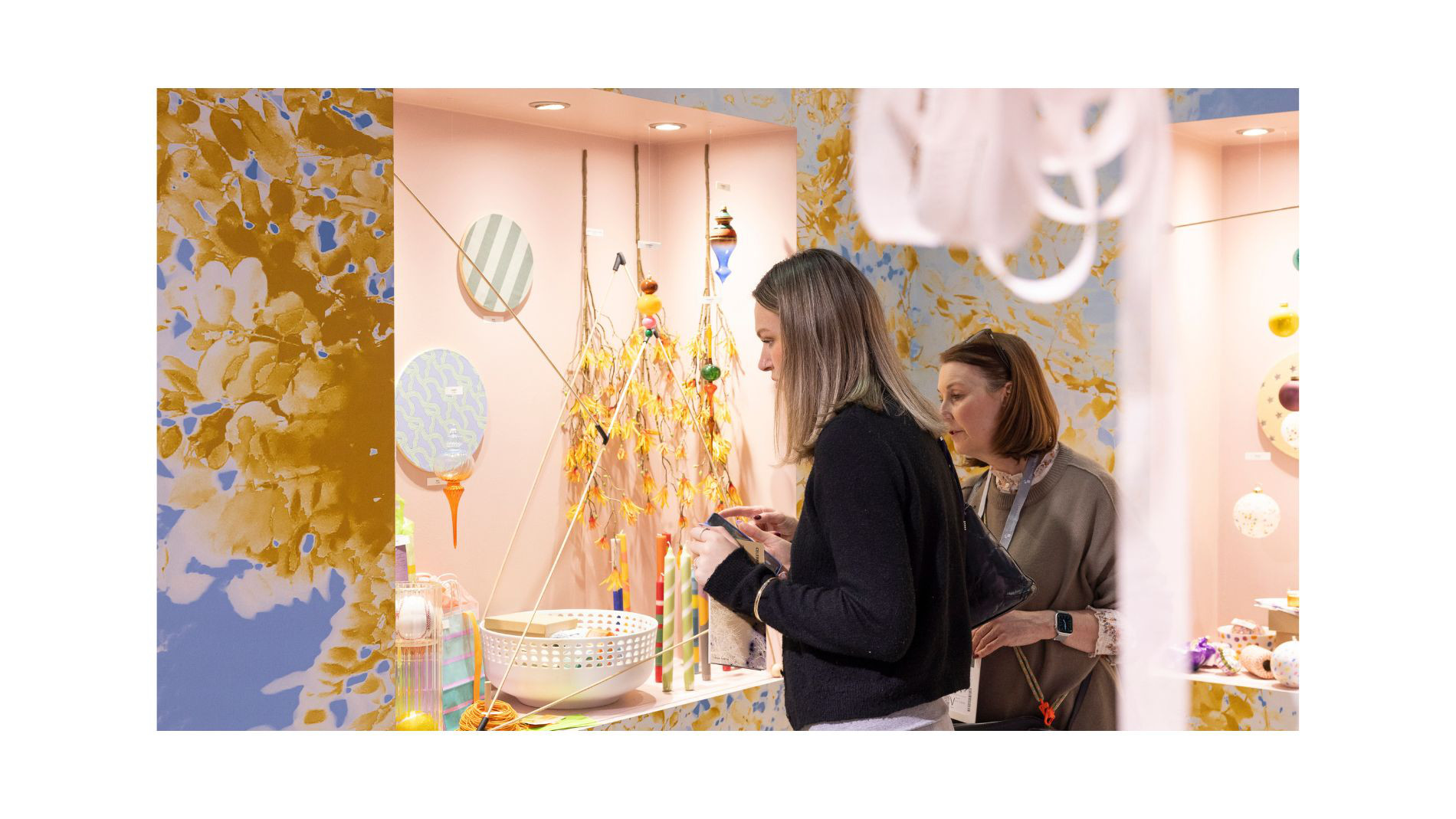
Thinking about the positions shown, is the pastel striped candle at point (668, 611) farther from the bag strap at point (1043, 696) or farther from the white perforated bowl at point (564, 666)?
the bag strap at point (1043, 696)

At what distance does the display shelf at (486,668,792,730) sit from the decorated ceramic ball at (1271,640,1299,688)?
1465 mm

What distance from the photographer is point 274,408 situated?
8.04 ft

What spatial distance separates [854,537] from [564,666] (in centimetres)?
133

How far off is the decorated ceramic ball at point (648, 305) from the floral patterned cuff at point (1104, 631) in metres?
1.42

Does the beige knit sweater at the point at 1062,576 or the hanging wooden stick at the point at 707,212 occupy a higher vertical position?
the hanging wooden stick at the point at 707,212

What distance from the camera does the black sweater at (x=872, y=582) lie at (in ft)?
6.04

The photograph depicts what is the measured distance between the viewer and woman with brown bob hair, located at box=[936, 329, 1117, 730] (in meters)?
2.63

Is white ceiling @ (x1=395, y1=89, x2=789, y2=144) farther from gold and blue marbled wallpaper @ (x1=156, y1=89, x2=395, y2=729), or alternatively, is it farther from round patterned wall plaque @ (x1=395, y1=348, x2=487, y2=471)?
round patterned wall plaque @ (x1=395, y1=348, x2=487, y2=471)

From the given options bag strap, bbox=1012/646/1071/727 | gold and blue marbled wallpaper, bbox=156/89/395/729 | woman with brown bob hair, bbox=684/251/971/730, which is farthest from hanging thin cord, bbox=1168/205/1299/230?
gold and blue marbled wallpaper, bbox=156/89/395/729

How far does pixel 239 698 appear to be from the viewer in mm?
2451

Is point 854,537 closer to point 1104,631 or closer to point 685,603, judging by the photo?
point 1104,631

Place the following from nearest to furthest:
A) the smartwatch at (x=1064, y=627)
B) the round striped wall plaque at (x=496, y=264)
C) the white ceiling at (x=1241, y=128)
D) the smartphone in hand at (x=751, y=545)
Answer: the smartphone in hand at (x=751, y=545) → the smartwatch at (x=1064, y=627) → the round striped wall plaque at (x=496, y=264) → the white ceiling at (x=1241, y=128)

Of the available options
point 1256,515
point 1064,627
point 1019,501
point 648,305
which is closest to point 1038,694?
point 1064,627

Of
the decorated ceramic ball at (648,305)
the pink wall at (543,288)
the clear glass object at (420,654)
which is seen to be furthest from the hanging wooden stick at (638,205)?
the clear glass object at (420,654)
